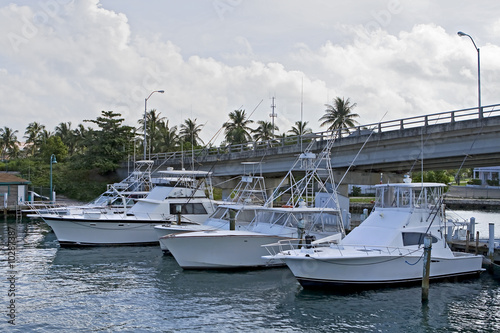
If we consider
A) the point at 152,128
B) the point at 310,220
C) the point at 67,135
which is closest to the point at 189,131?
the point at 152,128

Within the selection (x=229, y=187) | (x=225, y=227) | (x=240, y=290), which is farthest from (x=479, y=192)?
(x=240, y=290)

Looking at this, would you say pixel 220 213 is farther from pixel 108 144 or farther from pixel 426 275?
pixel 108 144

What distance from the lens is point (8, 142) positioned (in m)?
110

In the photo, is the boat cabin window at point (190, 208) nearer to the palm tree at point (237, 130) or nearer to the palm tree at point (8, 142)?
the palm tree at point (237, 130)

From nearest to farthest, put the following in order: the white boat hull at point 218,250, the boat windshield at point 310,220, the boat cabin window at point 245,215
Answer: the white boat hull at point 218,250
the boat windshield at point 310,220
the boat cabin window at point 245,215

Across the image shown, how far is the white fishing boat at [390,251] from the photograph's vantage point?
1767 centimetres

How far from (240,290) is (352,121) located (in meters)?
62.7

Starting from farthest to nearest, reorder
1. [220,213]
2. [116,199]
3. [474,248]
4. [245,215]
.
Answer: [116,199], [220,213], [245,215], [474,248]

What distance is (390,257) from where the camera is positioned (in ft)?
59.1

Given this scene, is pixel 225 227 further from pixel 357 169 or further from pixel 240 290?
pixel 357 169

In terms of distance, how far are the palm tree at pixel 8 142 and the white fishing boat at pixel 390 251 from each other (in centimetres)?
10353

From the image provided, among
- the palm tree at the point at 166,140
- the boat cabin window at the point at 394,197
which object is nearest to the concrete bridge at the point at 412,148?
the boat cabin window at the point at 394,197

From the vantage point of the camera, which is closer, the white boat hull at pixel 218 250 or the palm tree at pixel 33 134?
the white boat hull at pixel 218 250

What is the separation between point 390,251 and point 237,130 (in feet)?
198
